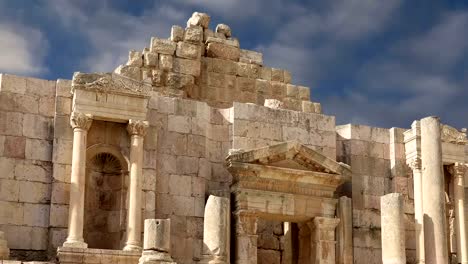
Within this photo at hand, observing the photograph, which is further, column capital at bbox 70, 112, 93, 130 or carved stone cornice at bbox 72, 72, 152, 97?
carved stone cornice at bbox 72, 72, 152, 97

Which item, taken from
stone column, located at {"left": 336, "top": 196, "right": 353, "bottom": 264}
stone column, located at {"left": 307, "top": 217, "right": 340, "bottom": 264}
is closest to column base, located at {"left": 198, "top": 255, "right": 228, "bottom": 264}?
stone column, located at {"left": 307, "top": 217, "right": 340, "bottom": 264}

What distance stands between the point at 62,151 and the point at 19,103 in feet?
4.73

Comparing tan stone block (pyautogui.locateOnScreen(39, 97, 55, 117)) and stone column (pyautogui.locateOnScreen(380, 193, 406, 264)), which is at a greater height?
tan stone block (pyautogui.locateOnScreen(39, 97, 55, 117))

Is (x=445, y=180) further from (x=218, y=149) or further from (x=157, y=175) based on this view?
(x=157, y=175)

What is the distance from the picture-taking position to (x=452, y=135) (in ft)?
75.7

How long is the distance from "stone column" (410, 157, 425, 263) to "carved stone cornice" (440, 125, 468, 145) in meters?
1.09

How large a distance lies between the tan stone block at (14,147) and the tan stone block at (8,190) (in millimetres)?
584

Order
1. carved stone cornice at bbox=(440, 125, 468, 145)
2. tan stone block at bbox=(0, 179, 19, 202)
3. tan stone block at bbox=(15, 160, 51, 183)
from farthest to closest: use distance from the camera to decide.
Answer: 1. carved stone cornice at bbox=(440, 125, 468, 145)
2. tan stone block at bbox=(15, 160, 51, 183)
3. tan stone block at bbox=(0, 179, 19, 202)

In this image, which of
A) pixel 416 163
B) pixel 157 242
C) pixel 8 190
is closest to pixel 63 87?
pixel 8 190

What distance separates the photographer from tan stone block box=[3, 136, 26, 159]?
19.2 m

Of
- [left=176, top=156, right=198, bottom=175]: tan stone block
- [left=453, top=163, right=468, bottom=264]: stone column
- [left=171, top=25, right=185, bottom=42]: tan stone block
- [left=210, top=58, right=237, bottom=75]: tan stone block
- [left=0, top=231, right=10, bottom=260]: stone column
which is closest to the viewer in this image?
[left=0, top=231, right=10, bottom=260]: stone column

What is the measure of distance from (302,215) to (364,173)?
2642 mm

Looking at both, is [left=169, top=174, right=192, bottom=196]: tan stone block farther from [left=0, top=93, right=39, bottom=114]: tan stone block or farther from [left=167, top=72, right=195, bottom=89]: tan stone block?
[left=167, top=72, right=195, bottom=89]: tan stone block

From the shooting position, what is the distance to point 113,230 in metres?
20.0
